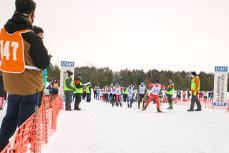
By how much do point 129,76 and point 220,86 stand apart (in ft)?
331

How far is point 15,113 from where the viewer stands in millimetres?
4363

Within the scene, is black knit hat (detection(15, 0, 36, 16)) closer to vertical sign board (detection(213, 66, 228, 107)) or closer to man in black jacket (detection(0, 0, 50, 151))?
man in black jacket (detection(0, 0, 50, 151))

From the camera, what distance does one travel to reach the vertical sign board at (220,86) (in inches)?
901

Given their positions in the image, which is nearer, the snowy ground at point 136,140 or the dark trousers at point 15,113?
the dark trousers at point 15,113

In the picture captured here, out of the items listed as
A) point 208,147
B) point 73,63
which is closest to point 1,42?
point 208,147

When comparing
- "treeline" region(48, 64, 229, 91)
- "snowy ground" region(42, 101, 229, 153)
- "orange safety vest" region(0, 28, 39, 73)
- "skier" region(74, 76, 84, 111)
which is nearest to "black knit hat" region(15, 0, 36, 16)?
"orange safety vest" region(0, 28, 39, 73)

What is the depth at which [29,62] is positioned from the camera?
421 centimetres

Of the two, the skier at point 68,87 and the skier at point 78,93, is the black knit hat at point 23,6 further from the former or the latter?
the skier at point 78,93

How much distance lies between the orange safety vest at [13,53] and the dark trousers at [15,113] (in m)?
0.34

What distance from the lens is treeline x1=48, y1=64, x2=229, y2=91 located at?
104m

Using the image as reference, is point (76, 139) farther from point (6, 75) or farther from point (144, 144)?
point (6, 75)

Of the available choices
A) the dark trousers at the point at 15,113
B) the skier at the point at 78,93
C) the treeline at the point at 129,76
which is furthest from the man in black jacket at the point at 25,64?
the treeline at the point at 129,76

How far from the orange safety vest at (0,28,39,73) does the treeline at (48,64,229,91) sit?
9704 centimetres

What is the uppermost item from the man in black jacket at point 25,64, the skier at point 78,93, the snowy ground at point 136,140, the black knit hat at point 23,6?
the black knit hat at point 23,6
